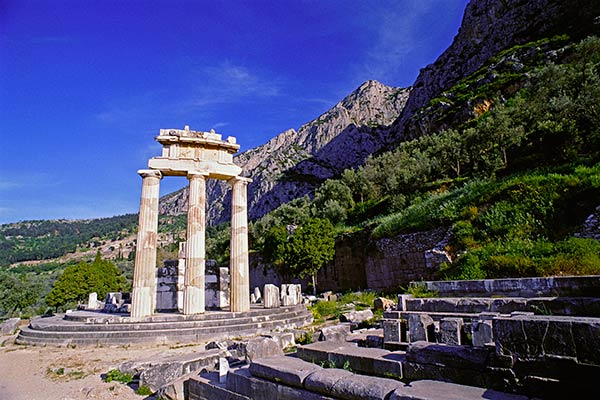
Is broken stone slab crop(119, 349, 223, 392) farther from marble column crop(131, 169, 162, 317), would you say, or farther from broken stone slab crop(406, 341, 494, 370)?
marble column crop(131, 169, 162, 317)

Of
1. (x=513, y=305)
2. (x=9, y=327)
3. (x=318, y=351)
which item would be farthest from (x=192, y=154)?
(x=513, y=305)

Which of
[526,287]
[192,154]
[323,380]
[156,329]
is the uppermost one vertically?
[192,154]

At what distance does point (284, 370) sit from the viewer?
14.4ft

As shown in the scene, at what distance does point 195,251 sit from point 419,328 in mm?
12081

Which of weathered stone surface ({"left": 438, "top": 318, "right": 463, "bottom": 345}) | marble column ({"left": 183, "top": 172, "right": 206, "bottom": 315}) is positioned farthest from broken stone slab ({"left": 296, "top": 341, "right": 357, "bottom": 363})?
marble column ({"left": 183, "top": 172, "right": 206, "bottom": 315})

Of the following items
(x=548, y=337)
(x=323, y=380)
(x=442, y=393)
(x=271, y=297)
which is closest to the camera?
(x=548, y=337)

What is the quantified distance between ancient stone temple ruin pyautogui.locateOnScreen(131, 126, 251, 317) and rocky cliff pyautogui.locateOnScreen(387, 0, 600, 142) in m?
43.0

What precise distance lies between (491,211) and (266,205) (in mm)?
69007

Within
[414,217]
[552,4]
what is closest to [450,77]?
[552,4]

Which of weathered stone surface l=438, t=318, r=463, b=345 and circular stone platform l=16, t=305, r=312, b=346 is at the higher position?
weathered stone surface l=438, t=318, r=463, b=345

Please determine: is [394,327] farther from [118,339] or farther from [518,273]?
[118,339]

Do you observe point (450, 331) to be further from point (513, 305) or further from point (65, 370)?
point (65, 370)

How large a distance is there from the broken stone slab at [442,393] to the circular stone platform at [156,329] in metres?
10.4

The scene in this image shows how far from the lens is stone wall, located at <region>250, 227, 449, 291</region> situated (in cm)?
1864
